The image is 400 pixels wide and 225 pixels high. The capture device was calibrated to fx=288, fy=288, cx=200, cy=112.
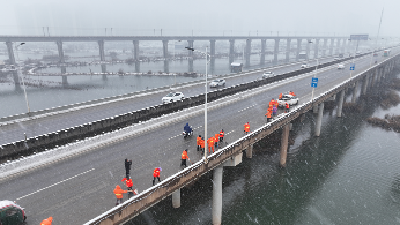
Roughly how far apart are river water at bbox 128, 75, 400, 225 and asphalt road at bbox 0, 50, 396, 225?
6.20 meters

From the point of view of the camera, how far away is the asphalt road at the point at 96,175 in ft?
52.1

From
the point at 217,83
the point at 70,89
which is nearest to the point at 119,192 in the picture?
the point at 217,83

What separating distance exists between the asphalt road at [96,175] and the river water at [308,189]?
6.20 m

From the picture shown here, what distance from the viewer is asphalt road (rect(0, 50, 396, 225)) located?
1588 cm

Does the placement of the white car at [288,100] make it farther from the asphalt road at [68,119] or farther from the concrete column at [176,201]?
the concrete column at [176,201]

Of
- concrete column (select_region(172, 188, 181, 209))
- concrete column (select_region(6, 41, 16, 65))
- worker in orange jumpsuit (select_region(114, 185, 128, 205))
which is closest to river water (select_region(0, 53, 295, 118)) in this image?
concrete column (select_region(6, 41, 16, 65))

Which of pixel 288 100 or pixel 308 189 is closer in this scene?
pixel 308 189

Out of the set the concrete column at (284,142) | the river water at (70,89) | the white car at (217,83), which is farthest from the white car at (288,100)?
the river water at (70,89)

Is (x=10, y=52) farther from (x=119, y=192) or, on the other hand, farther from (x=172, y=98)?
(x=119, y=192)

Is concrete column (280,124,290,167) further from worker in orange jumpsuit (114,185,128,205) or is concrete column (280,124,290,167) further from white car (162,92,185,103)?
worker in orange jumpsuit (114,185,128,205)

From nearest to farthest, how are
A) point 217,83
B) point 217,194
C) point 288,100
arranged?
point 217,194, point 288,100, point 217,83

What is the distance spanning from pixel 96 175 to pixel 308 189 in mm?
23268

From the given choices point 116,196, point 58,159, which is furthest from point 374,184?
point 58,159

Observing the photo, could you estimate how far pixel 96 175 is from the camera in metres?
19.5
